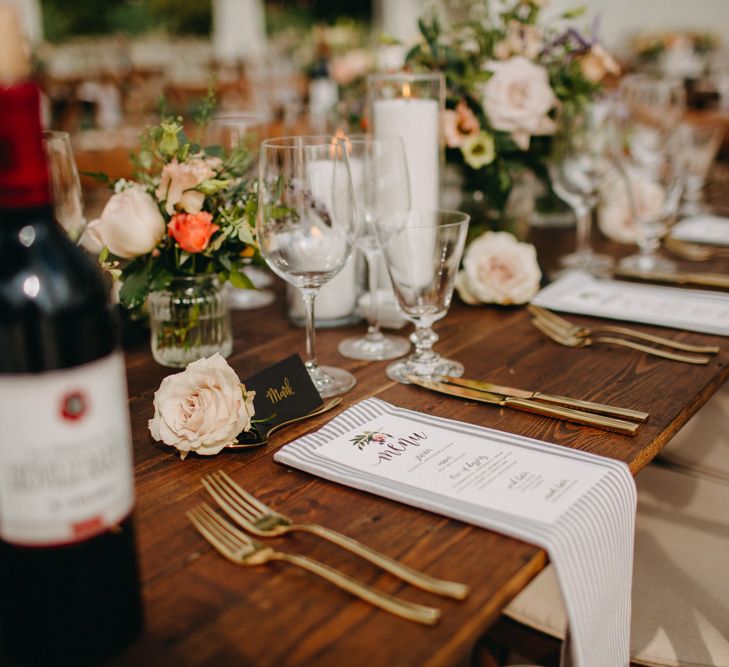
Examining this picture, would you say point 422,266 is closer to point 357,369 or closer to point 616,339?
point 357,369

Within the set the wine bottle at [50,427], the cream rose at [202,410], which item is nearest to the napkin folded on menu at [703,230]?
the cream rose at [202,410]

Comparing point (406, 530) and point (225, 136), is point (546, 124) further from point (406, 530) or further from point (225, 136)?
point (406, 530)

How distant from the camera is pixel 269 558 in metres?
0.63

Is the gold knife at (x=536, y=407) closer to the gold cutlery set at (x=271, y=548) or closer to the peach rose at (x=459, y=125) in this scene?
the gold cutlery set at (x=271, y=548)

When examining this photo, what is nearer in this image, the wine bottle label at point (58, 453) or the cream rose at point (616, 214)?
the wine bottle label at point (58, 453)

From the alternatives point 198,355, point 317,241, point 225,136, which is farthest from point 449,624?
point 225,136

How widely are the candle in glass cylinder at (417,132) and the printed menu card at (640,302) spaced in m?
0.26

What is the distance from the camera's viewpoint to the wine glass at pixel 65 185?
884 mm

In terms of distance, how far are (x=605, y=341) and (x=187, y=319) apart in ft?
1.91

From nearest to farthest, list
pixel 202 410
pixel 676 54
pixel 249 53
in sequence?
pixel 202 410
pixel 676 54
pixel 249 53

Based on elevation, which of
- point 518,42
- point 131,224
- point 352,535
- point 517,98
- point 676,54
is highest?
point 676,54

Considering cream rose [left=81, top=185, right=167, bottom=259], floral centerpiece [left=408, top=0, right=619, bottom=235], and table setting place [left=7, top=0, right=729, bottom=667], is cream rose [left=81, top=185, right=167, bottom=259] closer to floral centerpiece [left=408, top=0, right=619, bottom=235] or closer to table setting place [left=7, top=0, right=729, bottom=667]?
table setting place [left=7, top=0, right=729, bottom=667]

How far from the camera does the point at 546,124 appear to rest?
153 centimetres

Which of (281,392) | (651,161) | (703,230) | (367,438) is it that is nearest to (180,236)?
(281,392)
